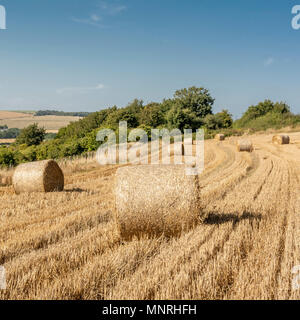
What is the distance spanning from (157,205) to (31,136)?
55.6 meters

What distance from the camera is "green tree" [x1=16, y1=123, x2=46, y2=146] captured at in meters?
56.6

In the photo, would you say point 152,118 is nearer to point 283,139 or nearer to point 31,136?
point 31,136

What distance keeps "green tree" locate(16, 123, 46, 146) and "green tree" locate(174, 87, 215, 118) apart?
1056 inches

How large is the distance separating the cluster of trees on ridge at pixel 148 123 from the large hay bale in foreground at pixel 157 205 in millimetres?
24284

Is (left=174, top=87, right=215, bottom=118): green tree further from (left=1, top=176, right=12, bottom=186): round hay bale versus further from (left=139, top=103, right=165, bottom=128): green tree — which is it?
(left=1, top=176, right=12, bottom=186): round hay bale

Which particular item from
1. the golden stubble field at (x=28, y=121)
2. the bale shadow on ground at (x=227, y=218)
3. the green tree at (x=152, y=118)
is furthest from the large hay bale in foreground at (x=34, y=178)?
the golden stubble field at (x=28, y=121)

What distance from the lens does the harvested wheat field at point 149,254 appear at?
12.9 feet

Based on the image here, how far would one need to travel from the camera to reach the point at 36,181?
1058cm

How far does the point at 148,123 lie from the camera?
50.8m

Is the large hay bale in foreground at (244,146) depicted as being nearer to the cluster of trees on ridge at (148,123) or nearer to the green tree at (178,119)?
the cluster of trees on ridge at (148,123)

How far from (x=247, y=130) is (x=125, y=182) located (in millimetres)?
42322

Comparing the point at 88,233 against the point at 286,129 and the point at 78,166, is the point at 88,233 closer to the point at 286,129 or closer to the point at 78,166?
the point at 78,166

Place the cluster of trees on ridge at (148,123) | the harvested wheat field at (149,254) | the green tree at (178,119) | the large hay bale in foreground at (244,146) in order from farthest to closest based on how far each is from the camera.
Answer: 1. the green tree at (178,119)
2. the cluster of trees on ridge at (148,123)
3. the large hay bale in foreground at (244,146)
4. the harvested wheat field at (149,254)
